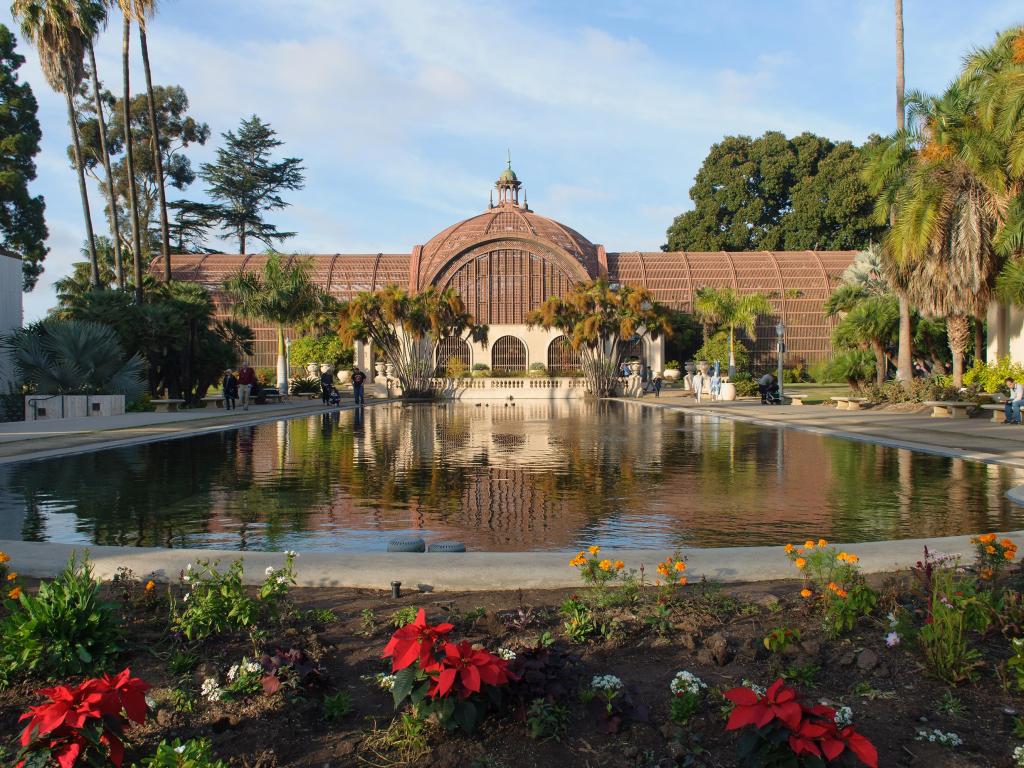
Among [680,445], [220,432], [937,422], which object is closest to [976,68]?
[937,422]

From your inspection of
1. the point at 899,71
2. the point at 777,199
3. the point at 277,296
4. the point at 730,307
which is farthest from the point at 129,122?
the point at 777,199

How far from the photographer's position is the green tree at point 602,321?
42.4 meters

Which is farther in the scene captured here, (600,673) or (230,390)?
(230,390)

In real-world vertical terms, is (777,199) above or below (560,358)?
above

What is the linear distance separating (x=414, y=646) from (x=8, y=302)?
31442 millimetres

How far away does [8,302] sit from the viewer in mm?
29781

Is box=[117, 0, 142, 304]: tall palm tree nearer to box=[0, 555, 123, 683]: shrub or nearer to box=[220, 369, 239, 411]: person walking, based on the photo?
box=[220, 369, 239, 411]: person walking

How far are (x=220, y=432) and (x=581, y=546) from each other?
627 inches

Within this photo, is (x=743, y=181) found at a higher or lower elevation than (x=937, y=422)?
higher

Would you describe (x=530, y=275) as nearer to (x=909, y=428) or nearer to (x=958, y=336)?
(x=958, y=336)

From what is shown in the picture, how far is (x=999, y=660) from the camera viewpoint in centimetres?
402

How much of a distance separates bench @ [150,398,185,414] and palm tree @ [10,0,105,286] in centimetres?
845

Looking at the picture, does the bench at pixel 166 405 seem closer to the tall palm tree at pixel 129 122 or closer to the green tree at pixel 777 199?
the tall palm tree at pixel 129 122

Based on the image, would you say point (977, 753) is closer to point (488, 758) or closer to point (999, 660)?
point (999, 660)
